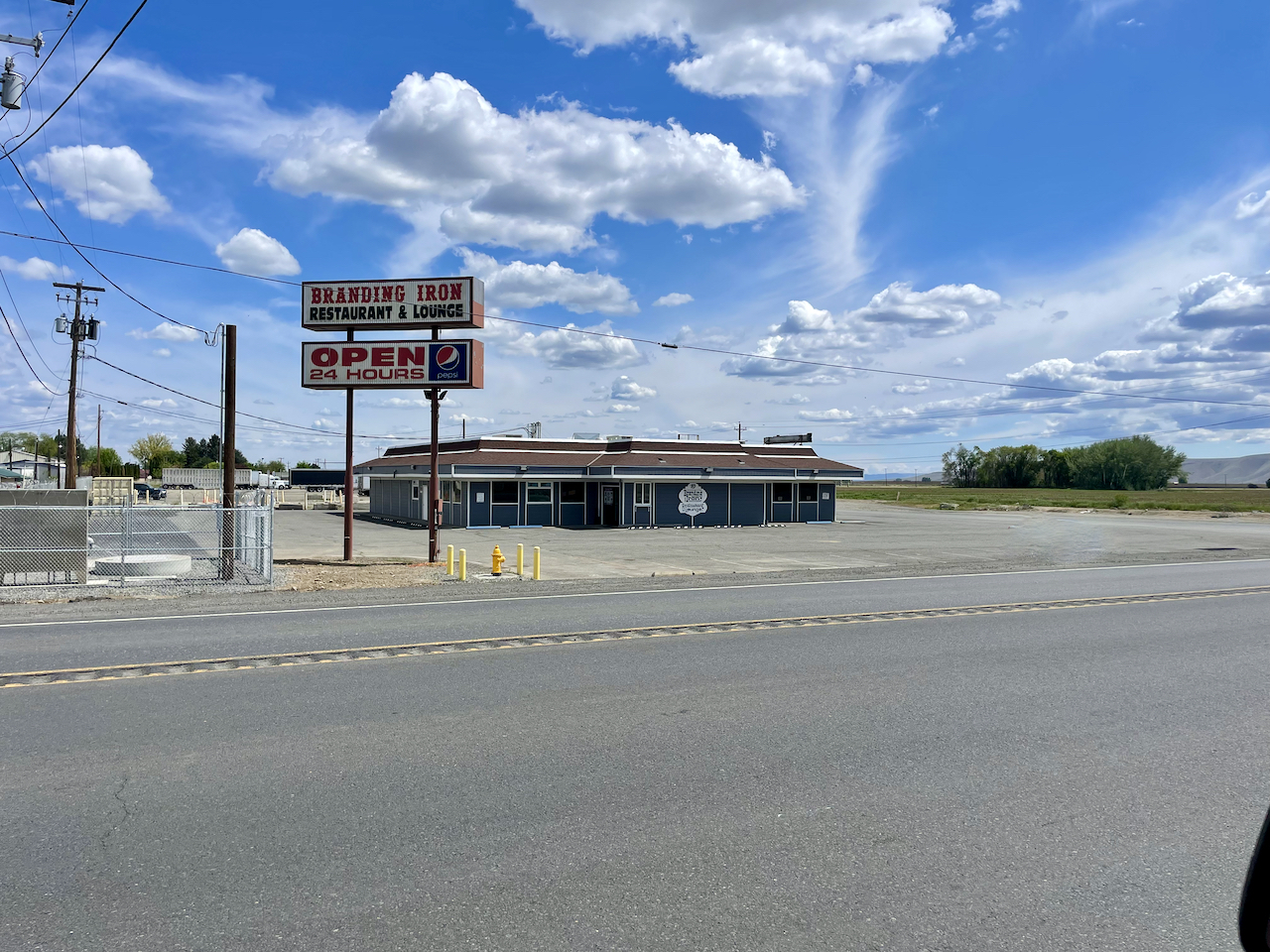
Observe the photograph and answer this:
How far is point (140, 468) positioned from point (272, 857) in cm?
14261

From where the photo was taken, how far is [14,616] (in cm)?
1266

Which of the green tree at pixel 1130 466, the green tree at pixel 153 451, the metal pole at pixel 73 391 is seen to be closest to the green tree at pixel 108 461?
the green tree at pixel 153 451

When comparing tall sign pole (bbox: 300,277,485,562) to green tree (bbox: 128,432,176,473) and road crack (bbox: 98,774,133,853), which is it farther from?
green tree (bbox: 128,432,176,473)

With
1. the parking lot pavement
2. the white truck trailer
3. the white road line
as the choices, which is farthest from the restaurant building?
the white truck trailer

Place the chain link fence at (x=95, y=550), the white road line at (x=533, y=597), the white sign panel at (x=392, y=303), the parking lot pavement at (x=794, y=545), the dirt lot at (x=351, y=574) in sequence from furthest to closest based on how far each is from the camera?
the parking lot pavement at (x=794, y=545) → the white sign panel at (x=392, y=303) → the dirt lot at (x=351, y=574) → the chain link fence at (x=95, y=550) → the white road line at (x=533, y=597)

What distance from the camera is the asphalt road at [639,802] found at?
3807mm

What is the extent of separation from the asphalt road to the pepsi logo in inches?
538

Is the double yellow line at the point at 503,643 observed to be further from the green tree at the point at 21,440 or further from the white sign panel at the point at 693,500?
the green tree at the point at 21,440

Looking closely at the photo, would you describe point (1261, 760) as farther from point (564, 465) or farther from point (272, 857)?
point (564, 465)

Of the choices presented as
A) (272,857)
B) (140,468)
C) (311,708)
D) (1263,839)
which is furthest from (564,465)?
(140,468)

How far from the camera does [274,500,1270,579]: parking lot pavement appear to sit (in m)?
23.0

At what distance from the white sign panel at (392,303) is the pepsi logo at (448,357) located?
697mm

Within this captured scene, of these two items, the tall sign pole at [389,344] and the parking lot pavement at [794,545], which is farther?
the parking lot pavement at [794,545]

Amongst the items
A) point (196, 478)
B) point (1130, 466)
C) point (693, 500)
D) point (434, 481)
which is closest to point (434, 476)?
point (434, 481)
